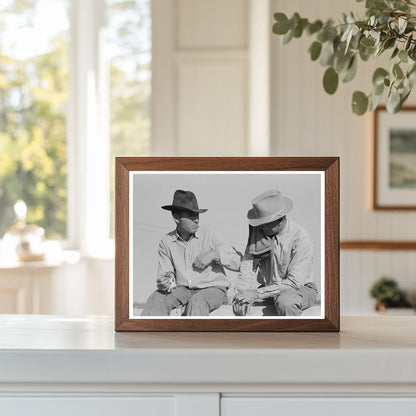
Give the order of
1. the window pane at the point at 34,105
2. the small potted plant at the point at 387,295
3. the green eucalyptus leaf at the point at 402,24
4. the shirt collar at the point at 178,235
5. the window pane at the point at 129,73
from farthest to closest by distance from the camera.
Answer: the window pane at the point at 129,73 → the window pane at the point at 34,105 → the small potted plant at the point at 387,295 → the shirt collar at the point at 178,235 → the green eucalyptus leaf at the point at 402,24

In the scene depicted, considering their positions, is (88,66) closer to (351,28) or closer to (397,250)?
(397,250)

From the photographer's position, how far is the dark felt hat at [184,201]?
2.32 ft

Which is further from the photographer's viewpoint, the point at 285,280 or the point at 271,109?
the point at 271,109

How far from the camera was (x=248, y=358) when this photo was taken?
62 cm

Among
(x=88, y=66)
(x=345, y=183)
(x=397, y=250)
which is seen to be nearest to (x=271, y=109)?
(x=345, y=183)

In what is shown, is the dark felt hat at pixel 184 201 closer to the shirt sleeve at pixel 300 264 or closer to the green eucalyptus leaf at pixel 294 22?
the shirt sleeve at pixel 300 264

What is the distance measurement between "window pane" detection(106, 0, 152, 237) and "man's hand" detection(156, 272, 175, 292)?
11.6ft

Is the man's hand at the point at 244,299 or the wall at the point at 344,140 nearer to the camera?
the man's hand at the point at 244,299

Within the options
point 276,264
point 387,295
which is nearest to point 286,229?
point 276,264

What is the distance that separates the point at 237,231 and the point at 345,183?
2629mm

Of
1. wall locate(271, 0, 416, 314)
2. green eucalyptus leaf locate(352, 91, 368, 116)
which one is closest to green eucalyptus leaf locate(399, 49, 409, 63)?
green eucalyptus leaf locate(352, 91, 368, 116)

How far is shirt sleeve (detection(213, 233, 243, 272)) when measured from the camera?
2.28 feet

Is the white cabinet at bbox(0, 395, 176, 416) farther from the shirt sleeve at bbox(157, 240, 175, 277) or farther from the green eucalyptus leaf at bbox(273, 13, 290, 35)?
the green eucalyptus leaf at bbox(273, 13, 290, 35)

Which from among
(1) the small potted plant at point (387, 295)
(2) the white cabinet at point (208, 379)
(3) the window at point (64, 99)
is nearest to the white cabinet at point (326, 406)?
(2) the white cabinet at point (208, 379)
